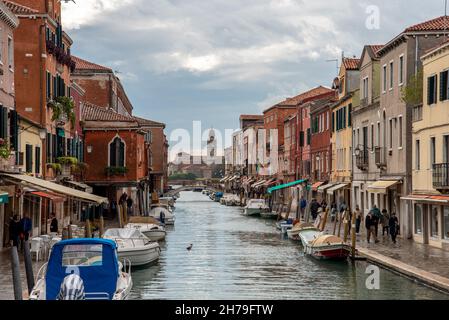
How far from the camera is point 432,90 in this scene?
2817cm

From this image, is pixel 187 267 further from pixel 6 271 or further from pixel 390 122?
pixel 390 122

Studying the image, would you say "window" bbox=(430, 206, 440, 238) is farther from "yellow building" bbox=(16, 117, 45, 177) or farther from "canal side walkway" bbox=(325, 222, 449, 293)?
"yellow building" bbox=(16, 117, 45, 177)

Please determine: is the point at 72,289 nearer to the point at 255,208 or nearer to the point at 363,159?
the point at 363,159

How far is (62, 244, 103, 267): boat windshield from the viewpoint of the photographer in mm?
16328

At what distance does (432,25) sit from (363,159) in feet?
34.7

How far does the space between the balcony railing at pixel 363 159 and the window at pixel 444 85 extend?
13.6 m

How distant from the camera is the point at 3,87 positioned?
26.3 metres

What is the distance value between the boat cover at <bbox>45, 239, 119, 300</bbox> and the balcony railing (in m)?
25.8

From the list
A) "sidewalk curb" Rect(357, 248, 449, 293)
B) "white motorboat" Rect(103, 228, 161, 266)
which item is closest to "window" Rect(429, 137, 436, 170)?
"sidewalk curb" Rect(357, 248, 449, 293)

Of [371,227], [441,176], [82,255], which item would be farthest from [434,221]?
[82,255]

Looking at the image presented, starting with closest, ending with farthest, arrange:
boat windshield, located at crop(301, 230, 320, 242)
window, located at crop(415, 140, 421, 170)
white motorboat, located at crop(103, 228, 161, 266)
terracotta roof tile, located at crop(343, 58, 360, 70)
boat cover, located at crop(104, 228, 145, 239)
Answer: white motorboat, located at crop(103, 228, 161, 266), boat cover, located at crop(104, 228, 145, 239), window, located at crop(415, 140, 421, 170), boat windshield, located at crop(301, 230, 320, 242), terracotta roof tile, located at crop(343, 58, 360, 70)

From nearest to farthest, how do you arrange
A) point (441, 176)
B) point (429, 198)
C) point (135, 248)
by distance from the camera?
point (135, 248) → point (441, 176) → point (429, 198)

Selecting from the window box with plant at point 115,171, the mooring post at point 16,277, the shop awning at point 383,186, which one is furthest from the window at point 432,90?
the window box with plant at point 115,171

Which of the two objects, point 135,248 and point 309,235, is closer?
point 135,248
